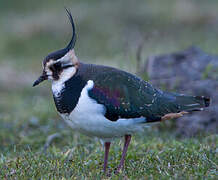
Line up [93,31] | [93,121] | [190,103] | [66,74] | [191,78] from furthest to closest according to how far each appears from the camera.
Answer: [93,31] → [191,78] → [190,103] → [66,74] → [93,121]

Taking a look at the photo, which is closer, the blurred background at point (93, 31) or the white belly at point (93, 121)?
the white belly at point (93, 121)

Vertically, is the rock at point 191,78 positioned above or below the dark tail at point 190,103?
below

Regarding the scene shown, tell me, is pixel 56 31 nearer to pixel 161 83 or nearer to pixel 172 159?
pixel 161 83

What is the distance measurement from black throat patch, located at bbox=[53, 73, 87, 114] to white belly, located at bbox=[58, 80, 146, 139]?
0.04 metres

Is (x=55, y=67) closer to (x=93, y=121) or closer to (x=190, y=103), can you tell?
(x=93, y=121)

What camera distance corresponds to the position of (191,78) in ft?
24.4

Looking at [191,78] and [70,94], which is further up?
[70,94]

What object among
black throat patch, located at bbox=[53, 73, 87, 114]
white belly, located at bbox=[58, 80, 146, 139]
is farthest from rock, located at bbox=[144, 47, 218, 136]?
black throat patch, located at bbox=[53, 73, 87, 114]

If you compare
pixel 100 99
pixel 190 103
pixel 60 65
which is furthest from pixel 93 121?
pixel 190 103

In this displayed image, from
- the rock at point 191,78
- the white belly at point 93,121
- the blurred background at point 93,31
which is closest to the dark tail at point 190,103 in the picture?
the white belly at point 93,121

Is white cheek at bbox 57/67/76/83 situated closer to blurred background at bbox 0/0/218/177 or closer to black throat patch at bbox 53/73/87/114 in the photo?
black throat patch at bbox 53/73/87/114

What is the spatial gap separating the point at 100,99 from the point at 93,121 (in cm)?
23

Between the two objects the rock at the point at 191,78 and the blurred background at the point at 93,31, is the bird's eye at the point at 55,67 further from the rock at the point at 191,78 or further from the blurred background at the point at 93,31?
the blurred background at the point at 93,31

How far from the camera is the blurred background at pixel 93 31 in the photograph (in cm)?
1164
